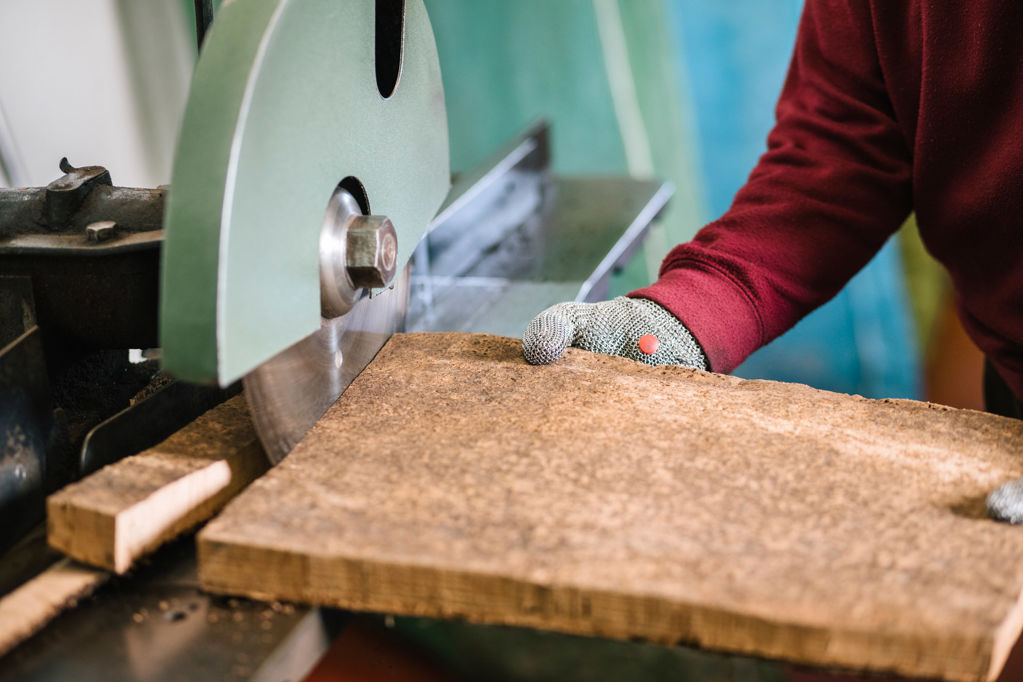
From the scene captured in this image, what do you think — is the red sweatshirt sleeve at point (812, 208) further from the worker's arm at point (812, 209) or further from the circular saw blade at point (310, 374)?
the circular saw blade at point (310, 374)

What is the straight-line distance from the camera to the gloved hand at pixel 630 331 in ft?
3.74

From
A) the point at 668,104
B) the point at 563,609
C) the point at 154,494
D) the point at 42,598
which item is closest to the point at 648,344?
the point at 563,609

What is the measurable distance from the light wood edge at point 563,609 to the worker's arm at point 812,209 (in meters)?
0.61

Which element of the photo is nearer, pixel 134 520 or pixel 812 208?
pixel 134 520

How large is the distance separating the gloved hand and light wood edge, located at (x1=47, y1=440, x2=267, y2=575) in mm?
464

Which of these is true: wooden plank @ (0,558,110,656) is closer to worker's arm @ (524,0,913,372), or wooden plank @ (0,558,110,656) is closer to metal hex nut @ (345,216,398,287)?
metal hex nut @ (345,216,398,287)

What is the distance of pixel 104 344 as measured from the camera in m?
0.92

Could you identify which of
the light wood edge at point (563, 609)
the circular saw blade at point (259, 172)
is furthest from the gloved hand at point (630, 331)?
the light wood edge at point (563, 609)

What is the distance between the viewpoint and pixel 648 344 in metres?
1.13

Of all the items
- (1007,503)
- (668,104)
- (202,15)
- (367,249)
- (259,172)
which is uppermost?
(202,15)

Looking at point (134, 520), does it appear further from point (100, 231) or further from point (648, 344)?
point (648, 344)

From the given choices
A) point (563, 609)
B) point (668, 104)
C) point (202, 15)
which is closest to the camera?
point (563, 609)

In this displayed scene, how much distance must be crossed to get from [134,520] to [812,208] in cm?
104

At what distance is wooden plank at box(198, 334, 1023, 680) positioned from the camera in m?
0.64
